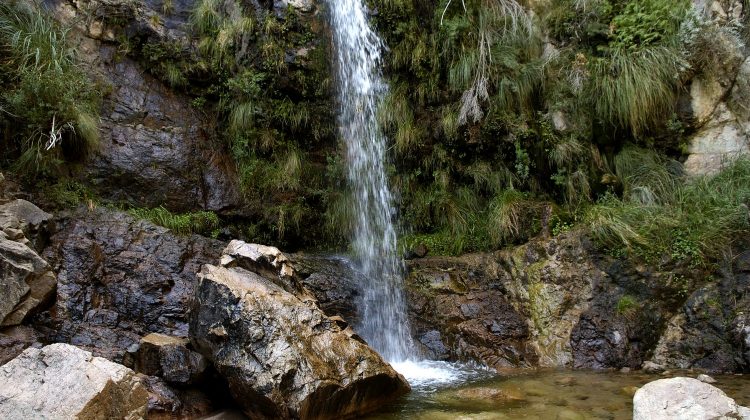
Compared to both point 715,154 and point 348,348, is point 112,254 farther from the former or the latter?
point 715,154

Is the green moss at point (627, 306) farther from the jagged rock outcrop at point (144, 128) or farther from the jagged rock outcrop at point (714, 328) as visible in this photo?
the jagged rock outcrop at point (144, 128)

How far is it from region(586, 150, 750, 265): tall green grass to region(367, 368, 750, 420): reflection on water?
1.21 m

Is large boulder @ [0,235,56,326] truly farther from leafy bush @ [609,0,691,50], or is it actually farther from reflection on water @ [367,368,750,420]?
leafy bush @ [609,0,691,50]

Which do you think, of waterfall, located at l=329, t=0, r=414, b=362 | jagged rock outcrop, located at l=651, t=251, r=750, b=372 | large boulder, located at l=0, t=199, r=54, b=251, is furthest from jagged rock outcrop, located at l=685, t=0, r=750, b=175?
large boulder, located at l=0, t=199, r=54, b=251

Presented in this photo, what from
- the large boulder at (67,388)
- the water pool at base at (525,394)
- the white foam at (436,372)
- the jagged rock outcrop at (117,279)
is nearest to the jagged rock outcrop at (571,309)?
the white foam at (436,372)

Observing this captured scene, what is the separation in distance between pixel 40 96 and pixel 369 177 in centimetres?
377

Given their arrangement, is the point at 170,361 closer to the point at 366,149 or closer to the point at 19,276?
the point at 19,276

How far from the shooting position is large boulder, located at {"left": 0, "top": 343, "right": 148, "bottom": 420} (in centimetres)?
280

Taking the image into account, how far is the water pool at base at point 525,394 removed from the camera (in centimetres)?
348

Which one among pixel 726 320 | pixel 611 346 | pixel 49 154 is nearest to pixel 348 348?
pixel 611 346

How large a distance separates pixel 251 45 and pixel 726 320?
6.15 m

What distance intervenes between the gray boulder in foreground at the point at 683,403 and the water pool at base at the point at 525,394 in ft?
1.48

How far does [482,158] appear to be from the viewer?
629 centimetres

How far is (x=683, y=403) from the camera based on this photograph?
2846mm
